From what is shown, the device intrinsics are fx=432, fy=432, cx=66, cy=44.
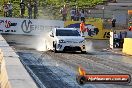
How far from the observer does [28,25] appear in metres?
36.2

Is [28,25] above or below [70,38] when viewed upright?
below

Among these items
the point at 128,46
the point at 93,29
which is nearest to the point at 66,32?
the point at 128,46

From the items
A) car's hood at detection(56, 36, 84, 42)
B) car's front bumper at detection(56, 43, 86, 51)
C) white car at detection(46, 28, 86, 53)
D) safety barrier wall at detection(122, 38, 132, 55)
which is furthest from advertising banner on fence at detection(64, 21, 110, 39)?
car's front bumper at detection(56, 43, 86, 51)

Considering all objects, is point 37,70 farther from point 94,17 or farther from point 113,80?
point 94,17

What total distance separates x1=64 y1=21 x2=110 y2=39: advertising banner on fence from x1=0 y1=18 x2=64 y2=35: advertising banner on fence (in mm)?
891

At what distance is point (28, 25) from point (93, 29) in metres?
5.45

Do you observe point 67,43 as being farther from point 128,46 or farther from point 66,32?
point 128,46

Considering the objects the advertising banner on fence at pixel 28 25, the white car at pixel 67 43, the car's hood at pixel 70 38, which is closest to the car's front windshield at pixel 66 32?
the white car at pixel 67 43

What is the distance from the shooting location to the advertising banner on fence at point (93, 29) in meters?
35.6

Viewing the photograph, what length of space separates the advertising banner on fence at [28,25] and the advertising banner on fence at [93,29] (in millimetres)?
891

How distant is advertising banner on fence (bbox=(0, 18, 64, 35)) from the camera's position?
36.2m

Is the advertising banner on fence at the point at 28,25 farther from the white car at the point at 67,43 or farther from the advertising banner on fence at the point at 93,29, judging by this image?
the white car at the point at 67,43

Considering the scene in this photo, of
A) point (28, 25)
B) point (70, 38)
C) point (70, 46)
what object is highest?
point (70, 38)

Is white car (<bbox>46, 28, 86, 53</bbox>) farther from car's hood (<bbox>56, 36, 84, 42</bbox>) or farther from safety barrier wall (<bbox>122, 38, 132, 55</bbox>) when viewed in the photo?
safety barrier wall (<bbox>122, 38, 132, 55</bbox>)
